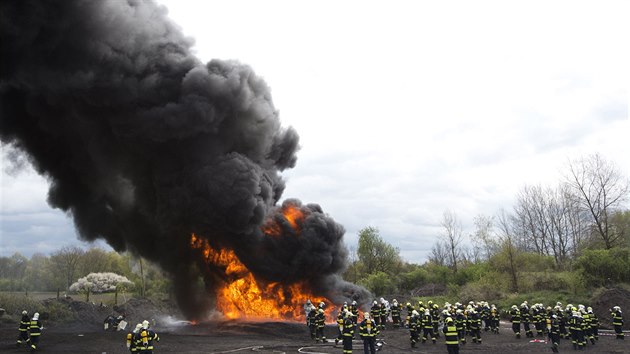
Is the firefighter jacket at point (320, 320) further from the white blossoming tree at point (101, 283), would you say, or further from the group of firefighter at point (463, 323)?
the white blossoming tree at point (101, 283)

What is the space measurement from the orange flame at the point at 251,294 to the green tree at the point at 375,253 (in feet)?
126

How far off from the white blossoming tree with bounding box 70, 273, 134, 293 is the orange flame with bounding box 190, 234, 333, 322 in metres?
40.3

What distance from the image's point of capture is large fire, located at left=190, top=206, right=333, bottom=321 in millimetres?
37250

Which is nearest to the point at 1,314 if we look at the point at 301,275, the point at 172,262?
the point at 172,262

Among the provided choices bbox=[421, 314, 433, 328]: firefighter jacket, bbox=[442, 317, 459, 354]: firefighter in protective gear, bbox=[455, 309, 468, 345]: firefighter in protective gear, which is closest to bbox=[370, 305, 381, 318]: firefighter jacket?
bbox=[421, 314, 433, 328]: firefighter jacket

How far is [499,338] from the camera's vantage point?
96.2ft

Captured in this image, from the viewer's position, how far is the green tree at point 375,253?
7588 cm

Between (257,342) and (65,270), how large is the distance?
228 feet

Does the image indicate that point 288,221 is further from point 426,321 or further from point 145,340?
point 145,340

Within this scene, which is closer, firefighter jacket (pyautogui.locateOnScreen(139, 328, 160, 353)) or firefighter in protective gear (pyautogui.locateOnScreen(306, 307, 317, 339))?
firefighter jacket (pyautogui.locateOnScreen(139, 328, 160, 353))

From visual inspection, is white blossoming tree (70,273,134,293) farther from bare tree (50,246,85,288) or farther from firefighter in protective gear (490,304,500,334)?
firefighter in protective gear (490,304,500,334)

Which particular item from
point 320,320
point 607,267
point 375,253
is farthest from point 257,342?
point 375,253

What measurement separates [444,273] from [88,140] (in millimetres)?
50589

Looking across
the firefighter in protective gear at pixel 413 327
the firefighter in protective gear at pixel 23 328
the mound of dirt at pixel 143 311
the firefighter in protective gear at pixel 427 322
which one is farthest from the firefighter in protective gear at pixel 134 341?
the mound of dirt at pixel 143 311
